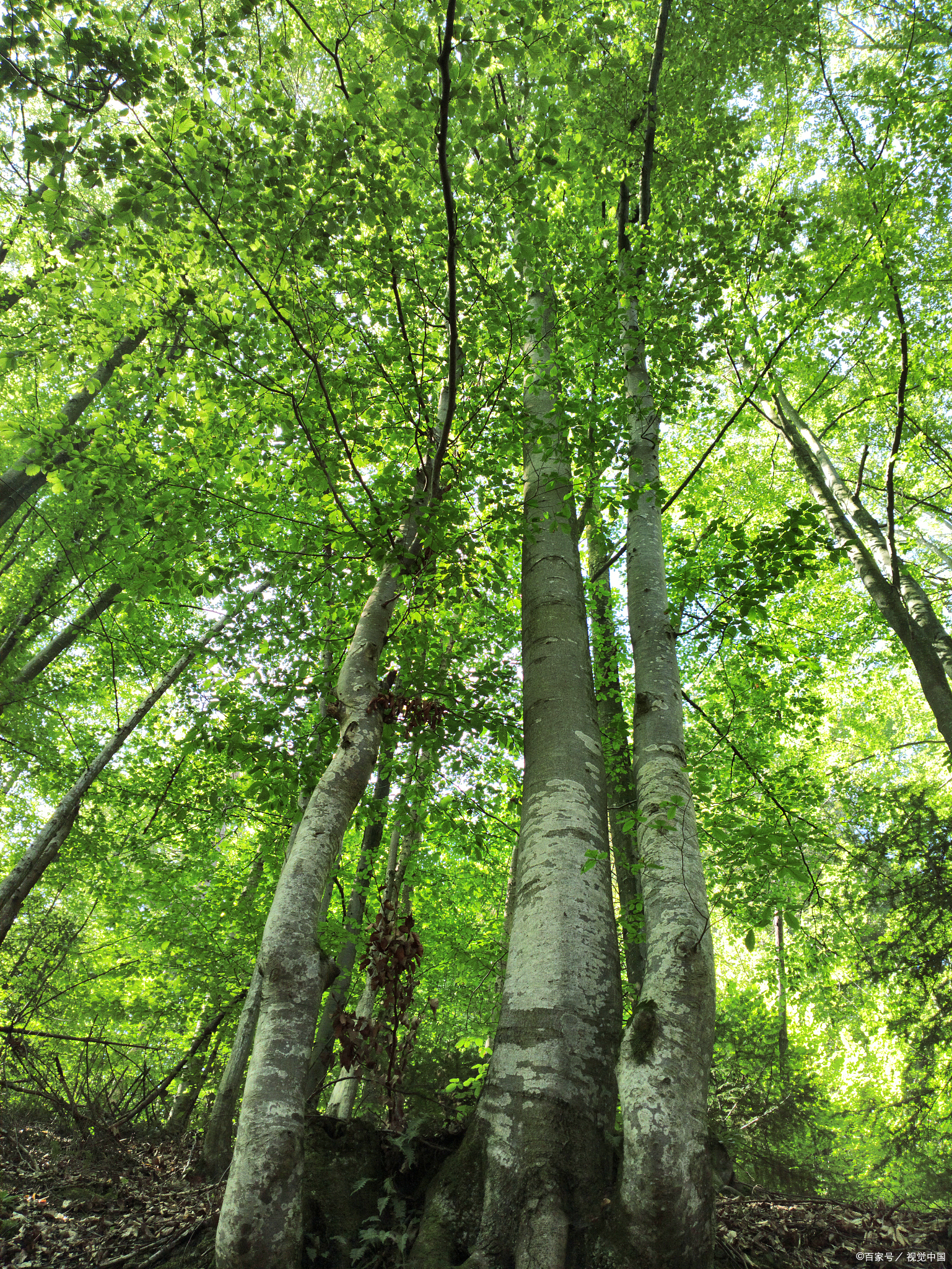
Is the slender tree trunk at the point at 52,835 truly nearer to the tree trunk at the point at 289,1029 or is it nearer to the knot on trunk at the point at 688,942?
the tree trunk at the point at 289,1029

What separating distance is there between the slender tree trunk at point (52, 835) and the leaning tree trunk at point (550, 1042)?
13.3 feet

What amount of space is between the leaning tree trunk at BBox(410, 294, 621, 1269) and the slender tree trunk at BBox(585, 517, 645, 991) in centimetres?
169

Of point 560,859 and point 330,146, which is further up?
point 330,146

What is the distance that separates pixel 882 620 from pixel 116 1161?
11.0 meters

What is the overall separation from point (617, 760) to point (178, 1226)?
4.30 meters

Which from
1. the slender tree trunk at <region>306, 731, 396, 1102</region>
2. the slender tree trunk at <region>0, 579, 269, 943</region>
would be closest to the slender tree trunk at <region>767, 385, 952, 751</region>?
the slender tree trunk at <region>306, 731, 396, 1102</region>

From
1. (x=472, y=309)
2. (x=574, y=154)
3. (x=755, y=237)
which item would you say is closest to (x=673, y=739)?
(x=472, y=309)

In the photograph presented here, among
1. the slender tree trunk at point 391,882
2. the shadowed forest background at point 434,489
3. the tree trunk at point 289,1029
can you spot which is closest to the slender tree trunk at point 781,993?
the shadowed forest background at point 434,489

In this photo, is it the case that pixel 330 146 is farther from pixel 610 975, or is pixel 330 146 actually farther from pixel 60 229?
pixel 610 975

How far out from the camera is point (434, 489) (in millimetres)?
3848

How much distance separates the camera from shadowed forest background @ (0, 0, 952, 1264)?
351cm

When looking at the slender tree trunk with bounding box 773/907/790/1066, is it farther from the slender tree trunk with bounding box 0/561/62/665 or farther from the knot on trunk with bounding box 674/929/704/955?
the slender tree trunk with bounding box 0/561/62/665

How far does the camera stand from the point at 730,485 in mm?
11266

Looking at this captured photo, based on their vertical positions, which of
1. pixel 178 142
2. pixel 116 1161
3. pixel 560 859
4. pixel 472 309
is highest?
pixel 472 309
